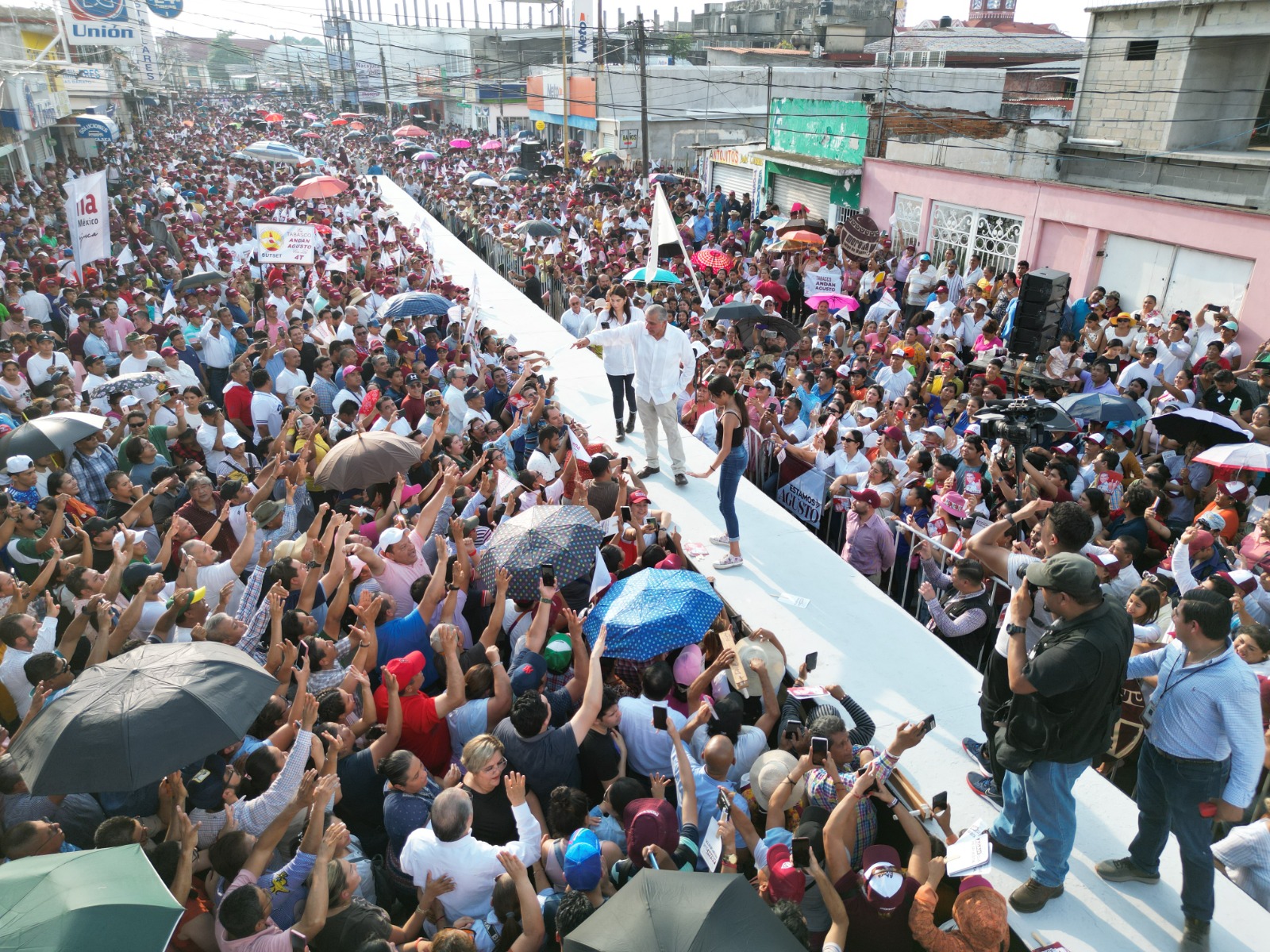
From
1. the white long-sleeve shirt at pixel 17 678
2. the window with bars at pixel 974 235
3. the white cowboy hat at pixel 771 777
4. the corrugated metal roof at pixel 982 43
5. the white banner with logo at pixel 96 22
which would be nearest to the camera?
the white cowboy hat at pixel 771 777

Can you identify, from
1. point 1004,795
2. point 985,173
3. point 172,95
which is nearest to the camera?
point 1004,795

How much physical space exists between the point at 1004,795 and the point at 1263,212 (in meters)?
11.0

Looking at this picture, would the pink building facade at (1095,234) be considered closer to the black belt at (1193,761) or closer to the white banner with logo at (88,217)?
the black belt at (1193,761)

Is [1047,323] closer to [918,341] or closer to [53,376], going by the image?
[918,341]

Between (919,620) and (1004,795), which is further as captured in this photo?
(919,620)

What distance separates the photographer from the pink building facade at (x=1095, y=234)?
38.3 feet

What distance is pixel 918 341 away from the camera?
10594 mm

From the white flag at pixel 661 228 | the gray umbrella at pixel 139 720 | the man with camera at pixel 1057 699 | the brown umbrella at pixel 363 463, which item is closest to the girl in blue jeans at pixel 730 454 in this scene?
Result: the brown umbrella at pixel 363 463

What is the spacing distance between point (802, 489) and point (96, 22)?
37969mm

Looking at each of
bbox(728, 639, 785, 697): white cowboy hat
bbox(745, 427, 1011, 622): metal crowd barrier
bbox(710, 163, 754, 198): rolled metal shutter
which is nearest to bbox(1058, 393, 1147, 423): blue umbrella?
bbox(745, 427, 1011, 622): metal crowd barrier

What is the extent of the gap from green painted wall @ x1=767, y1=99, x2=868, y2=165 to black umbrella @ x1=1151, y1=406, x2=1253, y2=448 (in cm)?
1454

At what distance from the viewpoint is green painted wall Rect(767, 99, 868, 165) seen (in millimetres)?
20078

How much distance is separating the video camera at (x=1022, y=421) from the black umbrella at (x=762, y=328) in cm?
491

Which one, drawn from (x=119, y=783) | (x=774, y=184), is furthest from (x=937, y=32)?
(x=119, y=783)
